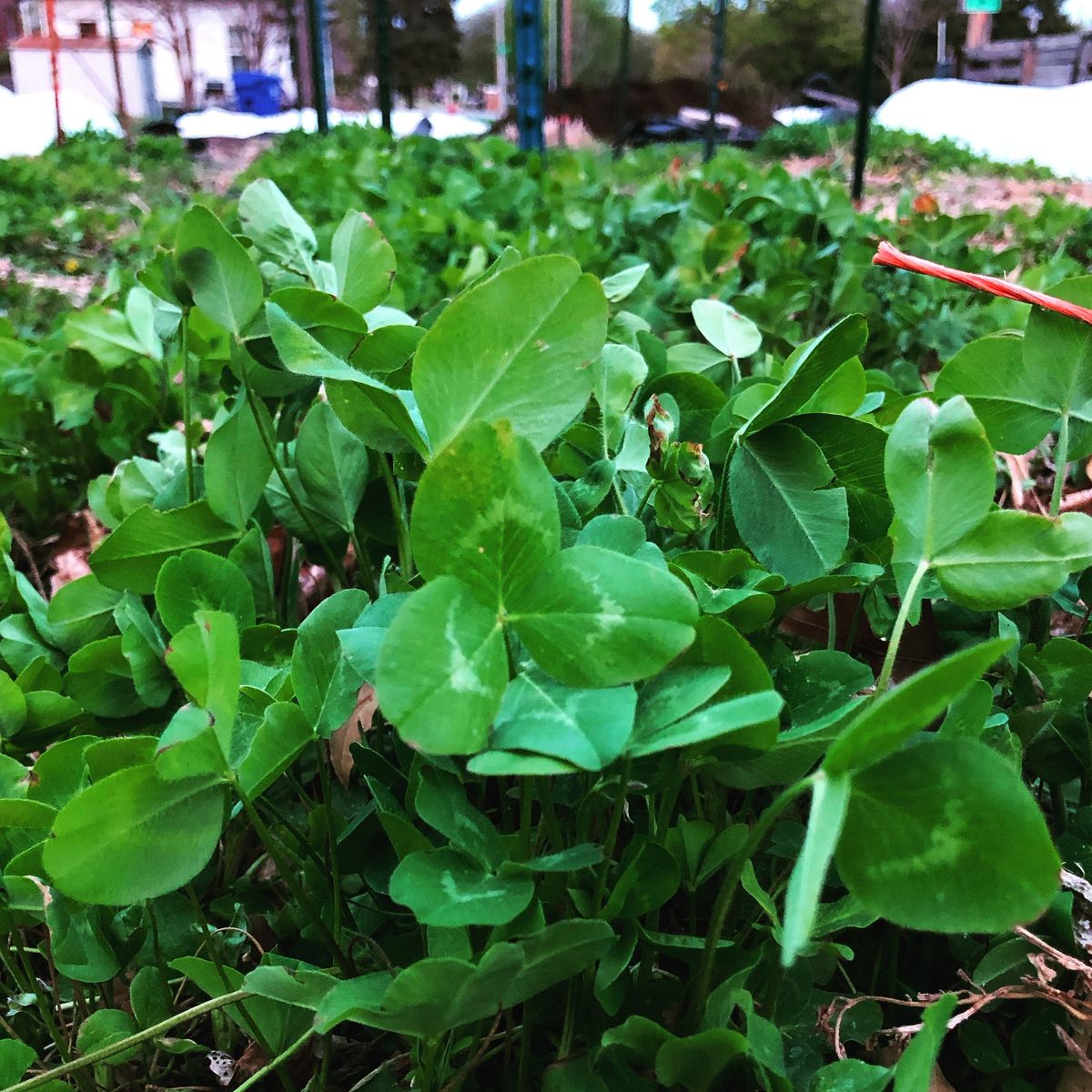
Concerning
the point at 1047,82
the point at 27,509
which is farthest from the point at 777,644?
the point at 1047,82

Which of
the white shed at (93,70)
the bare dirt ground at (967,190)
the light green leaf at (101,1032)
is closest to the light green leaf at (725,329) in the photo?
the light green leaf at (101,1032)

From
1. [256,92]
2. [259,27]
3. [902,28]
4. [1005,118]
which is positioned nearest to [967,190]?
[1005,118]

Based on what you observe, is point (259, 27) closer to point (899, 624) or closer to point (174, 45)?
point (174, 45)

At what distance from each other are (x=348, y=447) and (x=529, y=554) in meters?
0.29

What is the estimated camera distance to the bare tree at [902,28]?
5652 millimetres

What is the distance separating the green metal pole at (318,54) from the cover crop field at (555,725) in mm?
4618

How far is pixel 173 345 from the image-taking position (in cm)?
110

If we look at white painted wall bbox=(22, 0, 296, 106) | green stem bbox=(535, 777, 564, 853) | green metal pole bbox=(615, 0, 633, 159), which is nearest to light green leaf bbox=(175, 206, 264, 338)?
green stem bbox=(535, 777, 564, 853)

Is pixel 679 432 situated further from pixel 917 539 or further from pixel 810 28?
pixel 810 28

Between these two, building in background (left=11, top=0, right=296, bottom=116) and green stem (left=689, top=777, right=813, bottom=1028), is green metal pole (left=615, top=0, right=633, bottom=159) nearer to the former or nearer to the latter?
building in background (left=11, top=0, right=296, bottom=116)

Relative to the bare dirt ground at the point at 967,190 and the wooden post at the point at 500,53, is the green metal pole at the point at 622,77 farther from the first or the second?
the bare dirt ground at the point at 967,190

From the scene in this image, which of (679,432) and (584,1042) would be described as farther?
(679,432)

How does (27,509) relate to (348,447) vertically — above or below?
below

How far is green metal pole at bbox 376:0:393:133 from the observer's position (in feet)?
12.7
